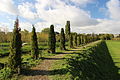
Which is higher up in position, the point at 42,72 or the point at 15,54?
the point at 15,54

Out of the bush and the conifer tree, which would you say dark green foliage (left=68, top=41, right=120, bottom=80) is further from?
the bush

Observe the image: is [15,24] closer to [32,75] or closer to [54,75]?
[32,75]

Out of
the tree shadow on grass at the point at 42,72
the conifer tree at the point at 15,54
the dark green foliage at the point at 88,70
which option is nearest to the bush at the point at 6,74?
the conifer tree at the point at 15,54

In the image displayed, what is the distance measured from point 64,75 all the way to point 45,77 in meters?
1.66

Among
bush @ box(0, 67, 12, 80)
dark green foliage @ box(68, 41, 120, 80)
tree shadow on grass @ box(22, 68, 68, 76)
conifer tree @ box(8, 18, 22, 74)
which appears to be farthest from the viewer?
dark green foliage @ box(68, 41, 120, 80)

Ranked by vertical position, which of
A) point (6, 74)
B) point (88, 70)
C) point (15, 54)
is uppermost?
point (15, 54)

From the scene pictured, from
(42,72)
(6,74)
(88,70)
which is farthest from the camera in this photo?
(88,70)

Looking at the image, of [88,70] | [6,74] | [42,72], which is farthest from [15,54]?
[88,70]

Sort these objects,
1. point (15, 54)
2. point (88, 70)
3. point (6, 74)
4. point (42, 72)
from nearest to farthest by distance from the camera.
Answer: point (6, 74) < point (15, 54) < point (42, 72) < point (88, 70)

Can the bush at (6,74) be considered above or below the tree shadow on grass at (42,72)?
above

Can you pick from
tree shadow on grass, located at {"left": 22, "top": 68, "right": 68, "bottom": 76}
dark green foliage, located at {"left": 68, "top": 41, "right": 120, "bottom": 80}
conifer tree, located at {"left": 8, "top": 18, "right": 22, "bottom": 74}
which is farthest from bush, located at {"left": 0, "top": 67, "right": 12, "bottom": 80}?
dark green foliage, located at {"left": 68, "top": 41, "right": 120, "bottom": 80}

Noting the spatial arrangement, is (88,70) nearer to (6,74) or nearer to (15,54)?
(15,54)

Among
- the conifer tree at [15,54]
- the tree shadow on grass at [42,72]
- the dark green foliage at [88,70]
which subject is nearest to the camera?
the tree shadow on grass at [42,72]

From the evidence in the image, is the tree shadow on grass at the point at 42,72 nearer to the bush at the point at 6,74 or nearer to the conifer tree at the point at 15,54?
the conifer tree at the point at 15,54
